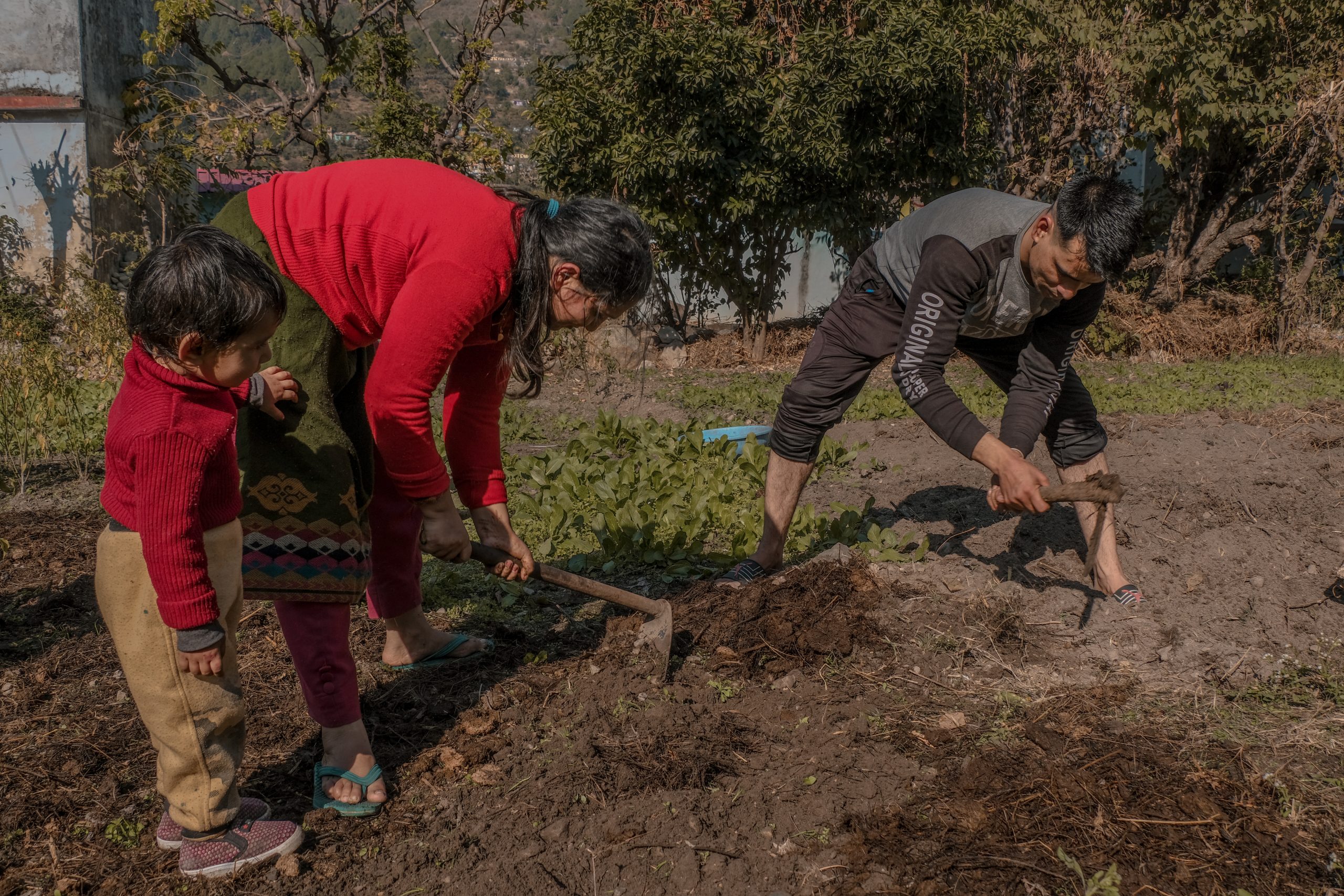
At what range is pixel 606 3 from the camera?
9375 millimetres

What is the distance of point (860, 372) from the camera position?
356 centimetres

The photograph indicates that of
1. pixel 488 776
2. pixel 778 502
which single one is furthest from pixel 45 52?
pixel 488 776

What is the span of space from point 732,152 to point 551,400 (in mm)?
3406

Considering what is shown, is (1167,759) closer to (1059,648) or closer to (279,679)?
(1059,648)

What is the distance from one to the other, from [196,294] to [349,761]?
3.99ft

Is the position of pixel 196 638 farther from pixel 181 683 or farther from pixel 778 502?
pixel 778 502

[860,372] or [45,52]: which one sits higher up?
[45,52]

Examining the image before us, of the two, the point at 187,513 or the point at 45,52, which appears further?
the point at 45,52

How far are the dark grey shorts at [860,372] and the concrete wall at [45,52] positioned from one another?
11.1 m

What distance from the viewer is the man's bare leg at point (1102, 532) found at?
138 inches

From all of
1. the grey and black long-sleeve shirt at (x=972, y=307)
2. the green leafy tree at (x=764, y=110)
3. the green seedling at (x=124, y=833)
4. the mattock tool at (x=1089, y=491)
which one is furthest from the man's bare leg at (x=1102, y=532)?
the green leafy tree at (x=764, y=110)

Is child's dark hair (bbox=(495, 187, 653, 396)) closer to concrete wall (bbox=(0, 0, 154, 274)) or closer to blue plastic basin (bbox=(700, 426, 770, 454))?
blue plastic basin (bbox=(700, 426, 770, 454))

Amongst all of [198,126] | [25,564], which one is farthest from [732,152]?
[25,564]

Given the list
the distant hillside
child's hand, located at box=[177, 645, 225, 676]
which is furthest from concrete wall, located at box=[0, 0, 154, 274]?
the distant hillside
